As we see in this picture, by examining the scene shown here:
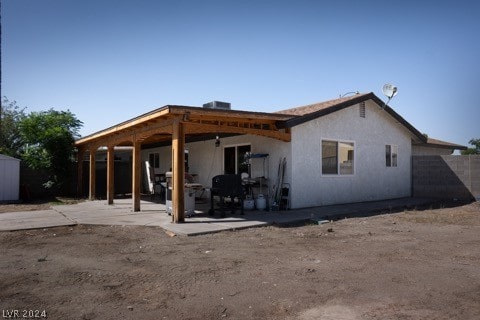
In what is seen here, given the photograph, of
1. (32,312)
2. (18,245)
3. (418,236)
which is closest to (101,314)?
(32,312)

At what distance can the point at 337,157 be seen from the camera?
12.9 meters

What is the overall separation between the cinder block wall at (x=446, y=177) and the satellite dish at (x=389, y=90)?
379cm

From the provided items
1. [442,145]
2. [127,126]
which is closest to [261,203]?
[127,126]

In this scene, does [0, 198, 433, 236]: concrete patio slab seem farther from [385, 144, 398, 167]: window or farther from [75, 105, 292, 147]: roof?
[385, 144, 398, 167]: window

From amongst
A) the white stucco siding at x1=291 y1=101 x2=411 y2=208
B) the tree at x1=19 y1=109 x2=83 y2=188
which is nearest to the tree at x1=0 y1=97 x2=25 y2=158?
the tree at x1=19 y1=109 x2=83 y2=188

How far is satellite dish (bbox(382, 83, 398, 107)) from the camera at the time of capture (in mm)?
13729

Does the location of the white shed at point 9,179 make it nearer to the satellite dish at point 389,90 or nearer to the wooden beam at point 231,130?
the wooden beam at point 231,130

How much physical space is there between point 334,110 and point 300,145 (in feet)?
6.23

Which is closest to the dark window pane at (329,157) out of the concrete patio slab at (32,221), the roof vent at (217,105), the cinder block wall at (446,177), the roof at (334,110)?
the roof at (334,110)

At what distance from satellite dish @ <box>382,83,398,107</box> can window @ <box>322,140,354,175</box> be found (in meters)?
2.45

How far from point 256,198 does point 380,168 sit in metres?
5.77

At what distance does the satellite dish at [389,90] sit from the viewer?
45.0 feet

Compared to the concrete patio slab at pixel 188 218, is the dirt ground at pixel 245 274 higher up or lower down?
lower down

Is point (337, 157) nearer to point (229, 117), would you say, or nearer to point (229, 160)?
point (229, 160)
